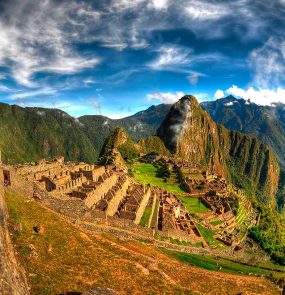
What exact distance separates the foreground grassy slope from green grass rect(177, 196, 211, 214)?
175 feet

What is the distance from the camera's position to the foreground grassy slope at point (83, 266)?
2047cm

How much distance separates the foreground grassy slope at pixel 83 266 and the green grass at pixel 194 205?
175 ft

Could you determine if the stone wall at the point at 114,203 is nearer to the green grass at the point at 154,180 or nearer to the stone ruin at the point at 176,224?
the stone ruin at the point at 176,224

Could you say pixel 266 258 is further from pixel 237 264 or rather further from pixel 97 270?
pixel 97 270

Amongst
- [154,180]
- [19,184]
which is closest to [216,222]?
[154,180]

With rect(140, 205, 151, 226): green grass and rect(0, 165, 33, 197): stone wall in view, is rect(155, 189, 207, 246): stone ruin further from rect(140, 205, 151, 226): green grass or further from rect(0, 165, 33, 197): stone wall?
rect(0, 165, 33, 197): stone wall

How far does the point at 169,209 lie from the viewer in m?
65.9

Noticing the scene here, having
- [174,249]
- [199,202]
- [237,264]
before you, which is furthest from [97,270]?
[199,202]

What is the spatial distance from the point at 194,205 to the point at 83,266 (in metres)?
69.9

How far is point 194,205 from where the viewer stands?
89.8 m

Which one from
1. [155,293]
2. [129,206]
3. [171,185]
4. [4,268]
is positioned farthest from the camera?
[171,185]

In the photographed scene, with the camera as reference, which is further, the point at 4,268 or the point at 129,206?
the point at 129,206

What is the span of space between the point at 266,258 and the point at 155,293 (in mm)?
62094

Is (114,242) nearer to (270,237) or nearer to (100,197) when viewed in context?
(100,197)
